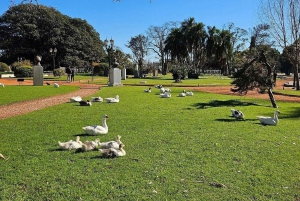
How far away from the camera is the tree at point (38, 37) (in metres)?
64.4

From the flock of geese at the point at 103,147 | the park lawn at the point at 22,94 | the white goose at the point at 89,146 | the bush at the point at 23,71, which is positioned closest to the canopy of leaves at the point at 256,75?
the park lawn at the point at 22,94

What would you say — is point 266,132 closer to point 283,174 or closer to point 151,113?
point 283,174

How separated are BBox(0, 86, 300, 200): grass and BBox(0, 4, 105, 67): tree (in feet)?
195

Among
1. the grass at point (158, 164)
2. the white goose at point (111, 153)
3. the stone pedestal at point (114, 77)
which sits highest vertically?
the stone pedestal at point (114, 77)

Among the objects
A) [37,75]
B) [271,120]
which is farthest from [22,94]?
[271,120]

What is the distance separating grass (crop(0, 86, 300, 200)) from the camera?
467 centimetres

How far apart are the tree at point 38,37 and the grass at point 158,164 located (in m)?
59.5

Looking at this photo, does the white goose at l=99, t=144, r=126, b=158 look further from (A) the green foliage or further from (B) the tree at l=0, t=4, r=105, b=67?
(B) the tree at l=0, t=4, r=105, b=67

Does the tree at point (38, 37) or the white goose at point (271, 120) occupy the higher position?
the tree at point (38, 37)

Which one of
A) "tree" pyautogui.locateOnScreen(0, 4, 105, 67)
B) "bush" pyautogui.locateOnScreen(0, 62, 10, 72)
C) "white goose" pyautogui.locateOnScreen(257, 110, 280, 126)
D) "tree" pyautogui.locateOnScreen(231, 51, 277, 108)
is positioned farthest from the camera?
"tree" pyautogui.locateOnScreen(0, 4, 105, 67)

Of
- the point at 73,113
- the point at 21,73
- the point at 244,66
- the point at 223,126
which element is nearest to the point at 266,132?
the point at 223,126

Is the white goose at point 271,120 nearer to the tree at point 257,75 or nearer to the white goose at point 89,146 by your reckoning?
the white goose at point 89,146

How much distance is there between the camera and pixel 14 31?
64.6m

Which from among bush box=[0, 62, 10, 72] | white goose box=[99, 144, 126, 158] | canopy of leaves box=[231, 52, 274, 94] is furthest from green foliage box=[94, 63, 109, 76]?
white goose box=[99, 144, 126, 158]
